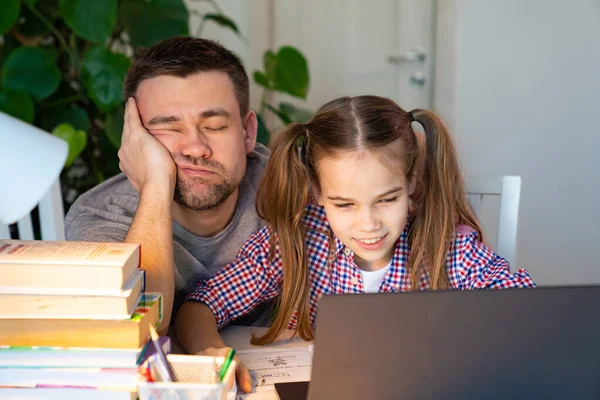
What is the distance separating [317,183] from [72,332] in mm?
589

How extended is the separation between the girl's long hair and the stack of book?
0.41 meters

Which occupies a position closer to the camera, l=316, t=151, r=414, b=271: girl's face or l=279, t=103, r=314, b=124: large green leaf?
l=316, t=151, r=414, b=271: girl's face

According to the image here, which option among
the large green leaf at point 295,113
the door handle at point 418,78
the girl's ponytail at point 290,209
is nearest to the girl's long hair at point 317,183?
the girl's ponytail at point 290,209

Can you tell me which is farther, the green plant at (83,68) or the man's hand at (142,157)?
the green plant at (83,68)

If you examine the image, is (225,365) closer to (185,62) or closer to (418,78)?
(185,62)

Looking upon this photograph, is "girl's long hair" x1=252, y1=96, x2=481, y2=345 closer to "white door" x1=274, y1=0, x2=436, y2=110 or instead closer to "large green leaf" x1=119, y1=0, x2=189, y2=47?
"large green leaf" x1=119, y1=0, x2=189, y2=47

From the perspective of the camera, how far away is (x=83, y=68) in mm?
2379

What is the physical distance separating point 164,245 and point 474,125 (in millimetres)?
2080

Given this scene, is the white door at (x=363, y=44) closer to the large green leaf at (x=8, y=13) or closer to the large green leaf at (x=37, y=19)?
the large green leaf at (x=37, y=19)

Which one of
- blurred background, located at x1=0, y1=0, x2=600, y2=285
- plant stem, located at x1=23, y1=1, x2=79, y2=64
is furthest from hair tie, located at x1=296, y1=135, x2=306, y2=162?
plant stem, located at x1=23, y1=1, x2=79, y2=64

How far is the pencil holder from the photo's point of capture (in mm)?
810

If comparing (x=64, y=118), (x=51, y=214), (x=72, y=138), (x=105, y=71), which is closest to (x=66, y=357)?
(x=51, y=214)

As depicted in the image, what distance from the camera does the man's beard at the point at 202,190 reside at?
1405 mm

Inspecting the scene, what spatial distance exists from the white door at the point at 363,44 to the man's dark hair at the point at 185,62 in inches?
68.6
